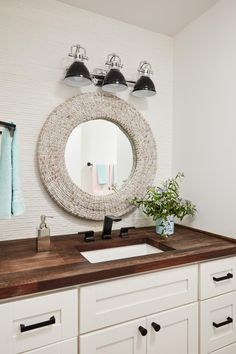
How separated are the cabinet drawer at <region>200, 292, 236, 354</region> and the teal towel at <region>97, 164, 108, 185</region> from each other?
917mm

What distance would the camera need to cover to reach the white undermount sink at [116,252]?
1452mm

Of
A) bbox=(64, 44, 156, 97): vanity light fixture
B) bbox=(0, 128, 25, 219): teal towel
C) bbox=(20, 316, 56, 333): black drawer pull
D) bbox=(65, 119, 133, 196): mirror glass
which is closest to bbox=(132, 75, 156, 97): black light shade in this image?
bbox=(64, 44, 156, 97): vanity light fixture

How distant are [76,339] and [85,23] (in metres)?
1.81

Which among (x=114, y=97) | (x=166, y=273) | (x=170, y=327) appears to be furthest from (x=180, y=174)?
(x=170, y=327)

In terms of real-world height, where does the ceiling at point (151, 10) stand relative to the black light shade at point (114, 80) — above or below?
above

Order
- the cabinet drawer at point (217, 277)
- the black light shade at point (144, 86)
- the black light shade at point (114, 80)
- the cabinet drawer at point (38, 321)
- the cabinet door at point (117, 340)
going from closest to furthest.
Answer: the cabinet drawer at point (38, 321)
the cabinet door at point (117, 340)
the cabinet drawer at point (217, 277)
the black light shade at point (114, 80)
the black light shade at point (144, 86)

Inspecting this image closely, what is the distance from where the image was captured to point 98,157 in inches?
67.0

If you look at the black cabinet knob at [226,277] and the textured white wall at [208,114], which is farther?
the textured white wall at [208,114]

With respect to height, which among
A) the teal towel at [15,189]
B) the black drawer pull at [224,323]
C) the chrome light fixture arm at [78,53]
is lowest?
the black drawer pull at [224,323]

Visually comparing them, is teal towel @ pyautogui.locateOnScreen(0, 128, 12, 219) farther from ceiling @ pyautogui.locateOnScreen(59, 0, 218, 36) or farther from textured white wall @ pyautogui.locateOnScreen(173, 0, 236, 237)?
textured white wall @ pyautogui.locateOnScreen(173, 0, 236, 237)

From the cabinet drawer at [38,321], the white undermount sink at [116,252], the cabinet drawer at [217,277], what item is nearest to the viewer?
the cabinet drawer at [38,321]

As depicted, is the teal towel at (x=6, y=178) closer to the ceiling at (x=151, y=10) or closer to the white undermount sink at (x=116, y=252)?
the white undermount sink at (x=116, y=252)

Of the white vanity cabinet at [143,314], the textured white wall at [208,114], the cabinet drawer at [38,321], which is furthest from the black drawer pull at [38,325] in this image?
the textured white wall at [208,114]

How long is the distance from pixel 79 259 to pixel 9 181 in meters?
0.47
